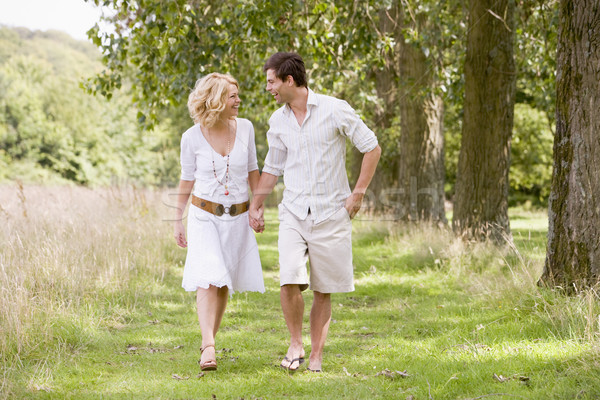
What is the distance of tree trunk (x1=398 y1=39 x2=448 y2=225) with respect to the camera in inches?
467

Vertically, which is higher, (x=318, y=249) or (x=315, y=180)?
(x=315, y=180)

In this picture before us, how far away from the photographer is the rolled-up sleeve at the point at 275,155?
465 cm

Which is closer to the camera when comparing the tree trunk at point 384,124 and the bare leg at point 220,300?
the bare leg at point 220,300

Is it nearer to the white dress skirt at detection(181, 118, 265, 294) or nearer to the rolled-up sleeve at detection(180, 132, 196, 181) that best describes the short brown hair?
the white dress skirt at detection(181, 118, 265, 294)

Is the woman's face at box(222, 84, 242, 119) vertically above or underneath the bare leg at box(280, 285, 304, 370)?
above

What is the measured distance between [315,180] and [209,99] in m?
1.04

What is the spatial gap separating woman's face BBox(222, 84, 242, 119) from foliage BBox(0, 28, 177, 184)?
3200 cm

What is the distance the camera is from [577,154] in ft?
17.3

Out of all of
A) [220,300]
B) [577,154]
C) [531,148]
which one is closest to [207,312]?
[220,300]

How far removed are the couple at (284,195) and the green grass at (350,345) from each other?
0.39 meters

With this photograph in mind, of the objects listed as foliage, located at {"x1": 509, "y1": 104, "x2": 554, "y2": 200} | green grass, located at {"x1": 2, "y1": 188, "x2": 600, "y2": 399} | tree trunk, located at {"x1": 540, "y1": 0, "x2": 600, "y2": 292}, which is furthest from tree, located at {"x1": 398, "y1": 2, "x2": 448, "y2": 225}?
foliage, located at {"x1": 509, "y1": 104, "x2": 554, "y2": 200}

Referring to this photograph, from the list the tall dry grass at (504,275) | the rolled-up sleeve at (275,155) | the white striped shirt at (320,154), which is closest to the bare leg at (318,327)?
the white striped shirt at (320,154)

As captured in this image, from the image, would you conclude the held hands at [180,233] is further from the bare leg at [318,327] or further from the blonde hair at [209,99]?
the bare leg at [318,327]

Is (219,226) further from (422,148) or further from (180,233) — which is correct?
(422,148)
